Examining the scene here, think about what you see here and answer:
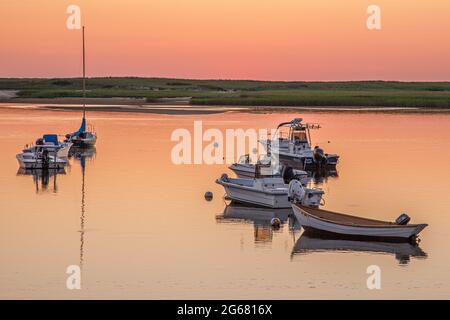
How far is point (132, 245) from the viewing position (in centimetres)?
2577

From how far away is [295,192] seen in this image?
30.3m

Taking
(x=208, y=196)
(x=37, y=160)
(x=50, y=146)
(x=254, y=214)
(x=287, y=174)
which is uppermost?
(x=50, y=146)

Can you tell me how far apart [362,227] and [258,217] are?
506 centimetres

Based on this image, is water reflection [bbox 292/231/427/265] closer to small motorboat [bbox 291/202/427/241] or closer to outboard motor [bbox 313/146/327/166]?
small motorboat [bbox 291/202/427/241]

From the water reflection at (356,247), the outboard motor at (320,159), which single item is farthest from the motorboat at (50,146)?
the water reflection at (356,247)

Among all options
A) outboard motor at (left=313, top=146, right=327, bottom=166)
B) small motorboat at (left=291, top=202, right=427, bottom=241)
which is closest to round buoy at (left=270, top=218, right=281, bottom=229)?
small motorboat at (left=291, top=202, right=427, bottom=241)

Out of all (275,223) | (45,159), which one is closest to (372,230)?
(275,223)

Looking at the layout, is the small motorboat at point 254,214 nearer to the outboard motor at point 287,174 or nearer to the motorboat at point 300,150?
the outboard motor at point 287,174

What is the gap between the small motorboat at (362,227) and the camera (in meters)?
26.0

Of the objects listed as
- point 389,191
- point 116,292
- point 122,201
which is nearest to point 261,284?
point 116,292

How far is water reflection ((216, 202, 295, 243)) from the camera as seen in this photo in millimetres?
28327

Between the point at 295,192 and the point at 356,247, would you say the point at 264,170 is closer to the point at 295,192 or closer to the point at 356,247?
the point at 295,192

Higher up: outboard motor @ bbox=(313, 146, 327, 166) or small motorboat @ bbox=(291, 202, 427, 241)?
outboard motor @ bbox=(313, 146, 327, 166)

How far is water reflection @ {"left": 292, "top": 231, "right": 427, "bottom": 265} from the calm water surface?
0.03 meters
